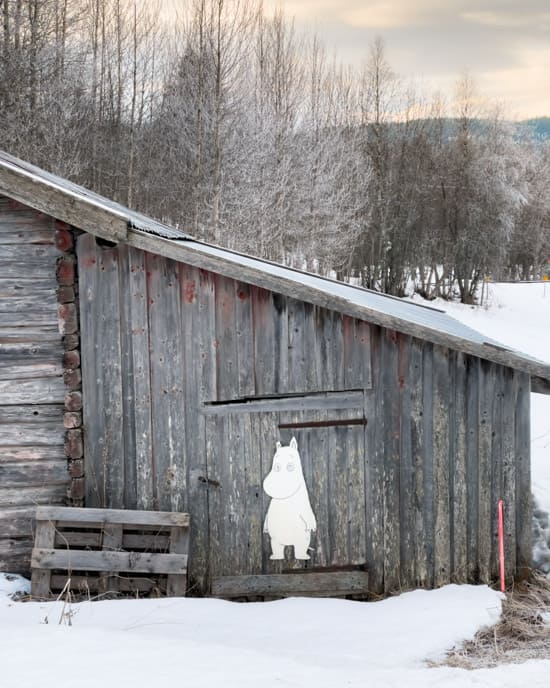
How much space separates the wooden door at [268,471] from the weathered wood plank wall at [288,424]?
1 cm

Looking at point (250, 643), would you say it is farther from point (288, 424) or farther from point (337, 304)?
point (337, 304)

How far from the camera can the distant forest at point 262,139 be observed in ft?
75.9

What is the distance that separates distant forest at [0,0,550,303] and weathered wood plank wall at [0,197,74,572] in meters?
14.9

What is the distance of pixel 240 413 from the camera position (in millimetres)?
6398

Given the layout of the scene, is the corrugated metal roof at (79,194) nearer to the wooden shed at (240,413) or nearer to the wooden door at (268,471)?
the wooden shed at (240,413)

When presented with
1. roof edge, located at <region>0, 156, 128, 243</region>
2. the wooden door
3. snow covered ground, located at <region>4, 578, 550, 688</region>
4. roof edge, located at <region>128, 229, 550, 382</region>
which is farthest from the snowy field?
roof edge, located at <region>0, 156, 128, 243</region>

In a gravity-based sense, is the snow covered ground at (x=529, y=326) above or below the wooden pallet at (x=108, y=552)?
above

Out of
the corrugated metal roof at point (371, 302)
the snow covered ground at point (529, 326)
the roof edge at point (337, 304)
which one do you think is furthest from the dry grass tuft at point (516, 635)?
the snow covered ground at point (529, 326)

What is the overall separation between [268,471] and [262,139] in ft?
65.3

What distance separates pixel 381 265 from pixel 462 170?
6.22m

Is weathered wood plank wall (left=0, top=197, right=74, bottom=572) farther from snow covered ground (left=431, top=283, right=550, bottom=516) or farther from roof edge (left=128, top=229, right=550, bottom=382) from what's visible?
snow covered ground (left=431, top=283, right=550, bottom=516)

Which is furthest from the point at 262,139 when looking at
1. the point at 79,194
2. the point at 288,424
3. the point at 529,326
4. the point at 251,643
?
the point at 251,643

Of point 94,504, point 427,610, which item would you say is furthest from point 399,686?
point 94,504

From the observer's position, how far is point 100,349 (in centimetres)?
639
